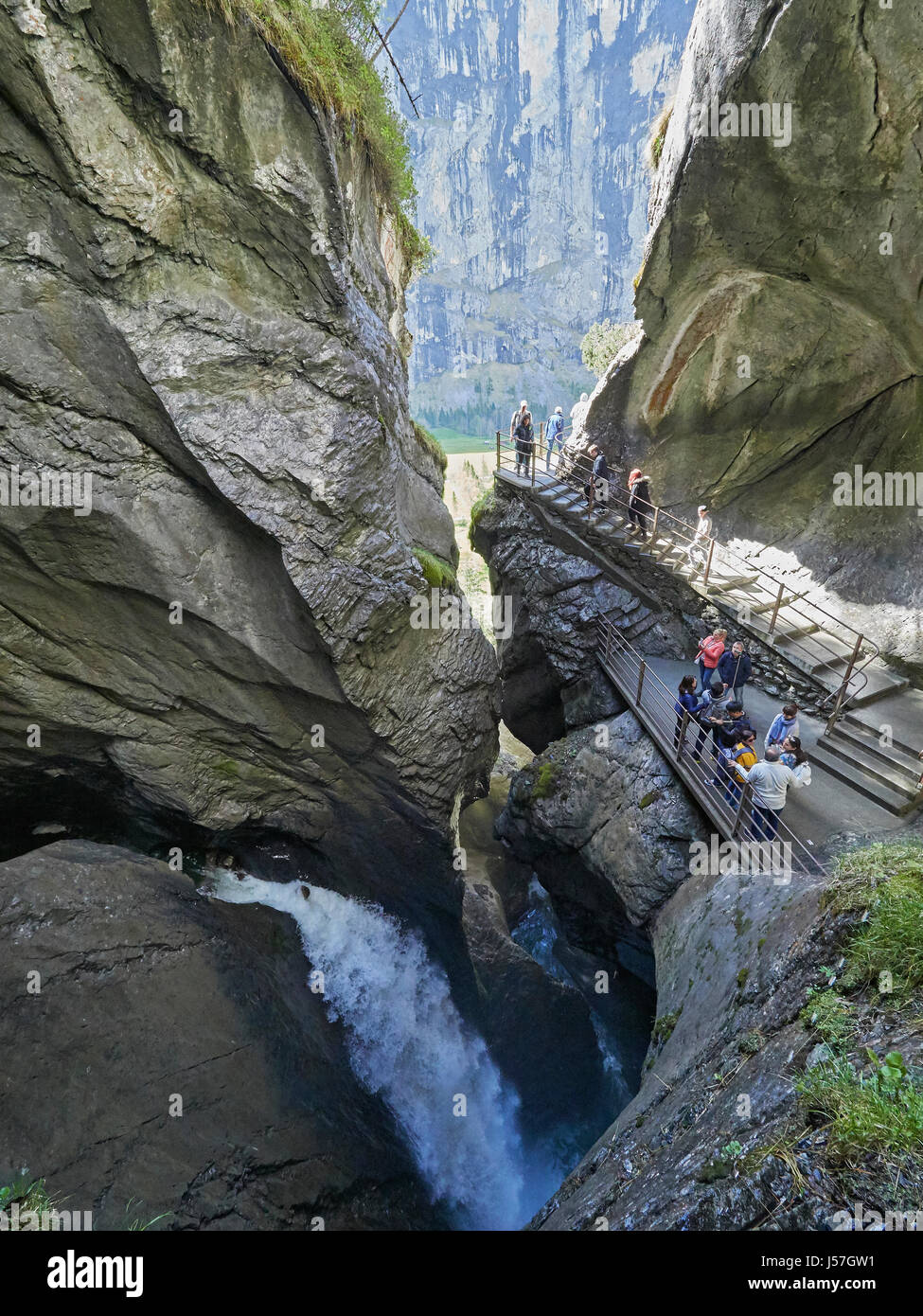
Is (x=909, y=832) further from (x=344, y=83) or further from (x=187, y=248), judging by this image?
(x=344, y=83)

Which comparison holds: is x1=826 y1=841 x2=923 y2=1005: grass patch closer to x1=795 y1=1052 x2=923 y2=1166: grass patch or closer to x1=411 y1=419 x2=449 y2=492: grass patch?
Answer: x1=795 y1=1052 x2=923 y2=1166: grass patch

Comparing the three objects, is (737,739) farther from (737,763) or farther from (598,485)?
(598,485)

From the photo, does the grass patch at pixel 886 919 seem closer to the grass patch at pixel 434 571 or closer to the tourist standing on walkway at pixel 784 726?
the tourist standing on walkway at pixel 784 726

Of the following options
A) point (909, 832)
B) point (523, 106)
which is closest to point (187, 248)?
point (909, 832)

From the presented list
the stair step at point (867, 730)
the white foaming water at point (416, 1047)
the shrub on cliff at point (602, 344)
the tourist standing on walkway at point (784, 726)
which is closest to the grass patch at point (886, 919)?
the tourist standing on walkway at point (784, 726)

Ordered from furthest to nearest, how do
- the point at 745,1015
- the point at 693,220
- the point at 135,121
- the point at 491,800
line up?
the point at 491,800
the point at 693,220
the point at 135,121
the point at 745,1015

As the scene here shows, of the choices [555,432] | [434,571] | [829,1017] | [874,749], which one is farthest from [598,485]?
[829,1017]


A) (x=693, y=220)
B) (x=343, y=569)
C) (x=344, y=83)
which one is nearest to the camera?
(x=343, y=569)

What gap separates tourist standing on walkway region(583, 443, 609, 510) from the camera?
49.4 feet

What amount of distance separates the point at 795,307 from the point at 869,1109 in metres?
14.7

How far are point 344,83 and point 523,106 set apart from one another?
10521 centimetres

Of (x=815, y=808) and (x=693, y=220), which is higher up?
(x=693, y=220)

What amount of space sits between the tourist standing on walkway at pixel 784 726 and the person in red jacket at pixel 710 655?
2.35 meters

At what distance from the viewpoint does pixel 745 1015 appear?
5.29 meters
